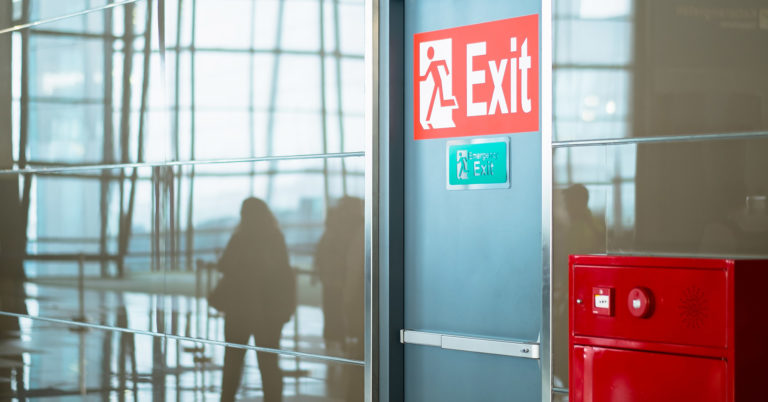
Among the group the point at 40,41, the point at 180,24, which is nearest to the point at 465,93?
the point at 180,24

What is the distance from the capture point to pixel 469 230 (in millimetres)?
3957

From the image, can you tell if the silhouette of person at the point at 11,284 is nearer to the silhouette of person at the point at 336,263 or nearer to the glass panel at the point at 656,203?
the silhouette of person at the point at 336,263

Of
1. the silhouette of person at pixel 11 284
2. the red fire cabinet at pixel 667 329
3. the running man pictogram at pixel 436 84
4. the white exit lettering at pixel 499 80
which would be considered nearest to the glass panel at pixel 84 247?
the silhouette of person at pixel 11 284

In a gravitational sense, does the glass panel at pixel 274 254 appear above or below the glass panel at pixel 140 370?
above

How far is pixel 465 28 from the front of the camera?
3.97 meters

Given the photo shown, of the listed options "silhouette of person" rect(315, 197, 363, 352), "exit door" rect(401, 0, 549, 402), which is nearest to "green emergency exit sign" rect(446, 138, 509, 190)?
"exit door" rect(401, 0, 549, 402)

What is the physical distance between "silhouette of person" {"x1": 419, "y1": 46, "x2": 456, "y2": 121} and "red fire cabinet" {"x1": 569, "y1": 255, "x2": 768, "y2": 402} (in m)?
1.29

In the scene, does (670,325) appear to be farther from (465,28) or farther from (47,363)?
(47,363)

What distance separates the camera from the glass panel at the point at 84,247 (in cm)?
524

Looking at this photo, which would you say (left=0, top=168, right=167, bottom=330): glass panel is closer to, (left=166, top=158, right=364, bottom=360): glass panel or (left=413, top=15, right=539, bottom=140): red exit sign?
(left=166, top=158, right=364, bottom=360): glass panel

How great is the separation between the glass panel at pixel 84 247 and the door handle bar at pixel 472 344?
5.89 ft

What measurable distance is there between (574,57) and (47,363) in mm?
4405

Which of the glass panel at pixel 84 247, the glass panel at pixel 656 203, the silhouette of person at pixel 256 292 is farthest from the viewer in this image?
the glass panel at pixel 84 247

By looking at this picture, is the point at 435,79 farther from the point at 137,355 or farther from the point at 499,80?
the point at 137,355
